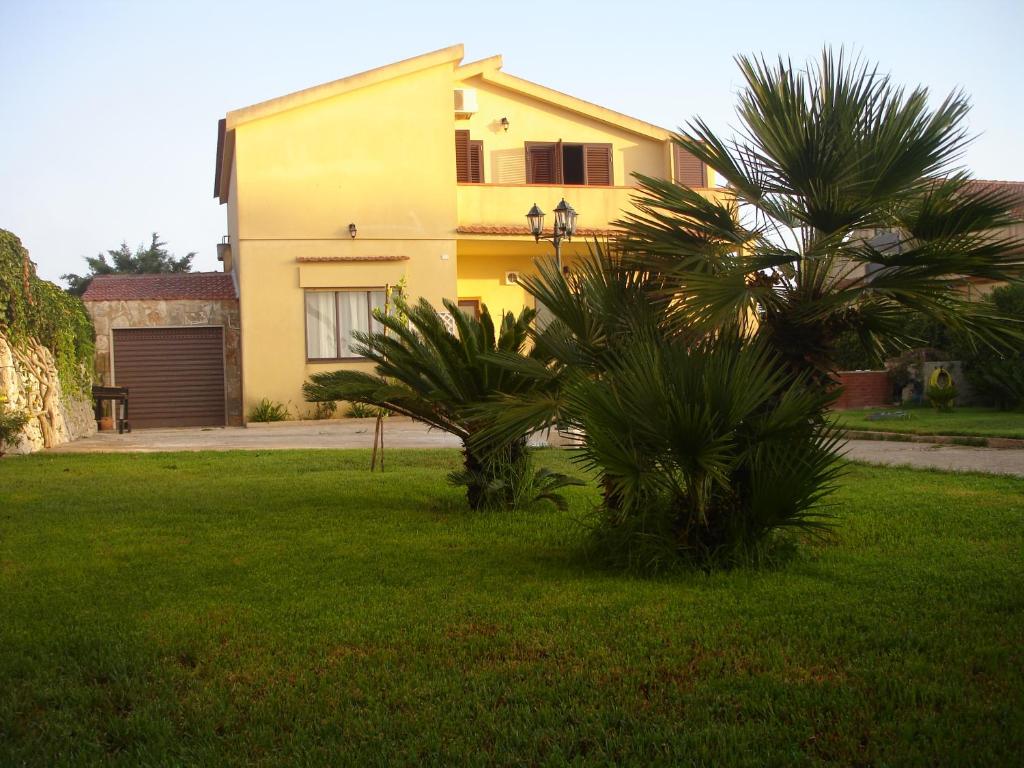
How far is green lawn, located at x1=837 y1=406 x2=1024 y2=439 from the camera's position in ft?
54.3

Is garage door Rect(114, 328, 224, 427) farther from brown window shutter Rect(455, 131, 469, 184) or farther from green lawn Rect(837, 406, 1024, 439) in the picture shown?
green lawn Rect(837, 406, 1024, 439)

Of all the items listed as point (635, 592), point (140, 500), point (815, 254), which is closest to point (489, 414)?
point (635, 592)

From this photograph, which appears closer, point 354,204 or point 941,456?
point 941,456

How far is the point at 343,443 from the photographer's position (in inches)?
715

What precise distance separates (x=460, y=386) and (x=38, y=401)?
10739mm

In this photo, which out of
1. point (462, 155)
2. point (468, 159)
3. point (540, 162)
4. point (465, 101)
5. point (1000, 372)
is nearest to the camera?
point (1000, 372)

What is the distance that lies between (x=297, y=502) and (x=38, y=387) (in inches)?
365

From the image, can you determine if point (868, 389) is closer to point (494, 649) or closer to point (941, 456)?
point (941, 456)

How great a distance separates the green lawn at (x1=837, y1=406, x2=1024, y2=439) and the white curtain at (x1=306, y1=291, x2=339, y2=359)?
1104cm

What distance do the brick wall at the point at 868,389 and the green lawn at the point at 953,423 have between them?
2540 millimetres

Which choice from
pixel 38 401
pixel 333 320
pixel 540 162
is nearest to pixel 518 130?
pixel 540 162

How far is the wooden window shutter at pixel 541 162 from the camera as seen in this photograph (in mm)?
26944

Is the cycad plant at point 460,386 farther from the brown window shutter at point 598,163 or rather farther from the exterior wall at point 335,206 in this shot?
the brown window shutter at point 598,163

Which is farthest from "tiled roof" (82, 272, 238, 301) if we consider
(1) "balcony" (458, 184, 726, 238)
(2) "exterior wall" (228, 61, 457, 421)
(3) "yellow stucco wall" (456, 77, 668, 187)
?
(3) "yellow stucco wall" (456, 77, 668, 187)
